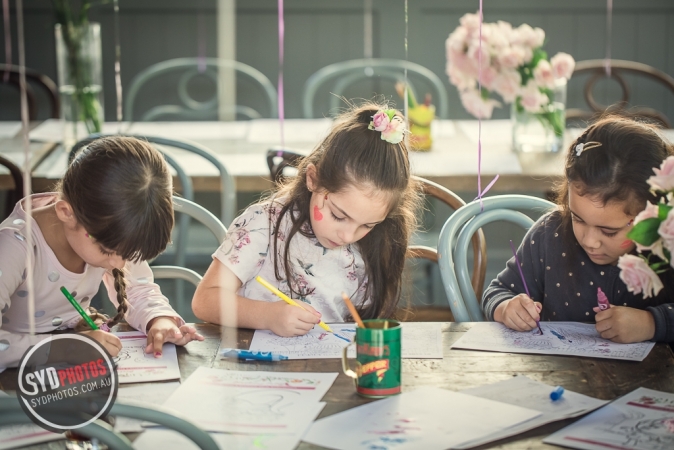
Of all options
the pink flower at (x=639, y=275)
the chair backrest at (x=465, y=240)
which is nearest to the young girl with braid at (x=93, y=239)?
the chair backrest at (x=465, y=240)

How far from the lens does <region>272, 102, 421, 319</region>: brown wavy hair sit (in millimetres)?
1546

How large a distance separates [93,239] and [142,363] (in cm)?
21

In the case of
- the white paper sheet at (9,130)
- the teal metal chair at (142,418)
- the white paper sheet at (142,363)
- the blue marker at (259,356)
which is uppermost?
the white paper sheet at (9,130)

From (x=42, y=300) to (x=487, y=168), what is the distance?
57.0 inches

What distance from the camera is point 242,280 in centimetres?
158

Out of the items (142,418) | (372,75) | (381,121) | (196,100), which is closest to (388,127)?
(381,121)

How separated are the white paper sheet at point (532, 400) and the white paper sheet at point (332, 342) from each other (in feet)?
0.46

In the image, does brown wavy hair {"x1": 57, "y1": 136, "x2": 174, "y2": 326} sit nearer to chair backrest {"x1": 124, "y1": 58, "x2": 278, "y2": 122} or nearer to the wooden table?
the wooden table

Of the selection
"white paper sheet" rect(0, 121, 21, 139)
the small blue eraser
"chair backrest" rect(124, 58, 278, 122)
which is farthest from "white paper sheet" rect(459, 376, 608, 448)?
"chair backrest" rect(124, 58, 278, 122)

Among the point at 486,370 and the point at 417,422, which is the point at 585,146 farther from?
the point at 417,422

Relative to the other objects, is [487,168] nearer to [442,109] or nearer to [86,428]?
[442,109]

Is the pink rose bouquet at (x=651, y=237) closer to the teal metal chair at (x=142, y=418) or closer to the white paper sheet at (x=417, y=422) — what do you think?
the white paper sheet at (x=417, y=422)

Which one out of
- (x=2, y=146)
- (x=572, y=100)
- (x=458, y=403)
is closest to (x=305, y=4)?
(x=572, y=100)

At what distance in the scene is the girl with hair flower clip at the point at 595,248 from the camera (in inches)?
55.3
